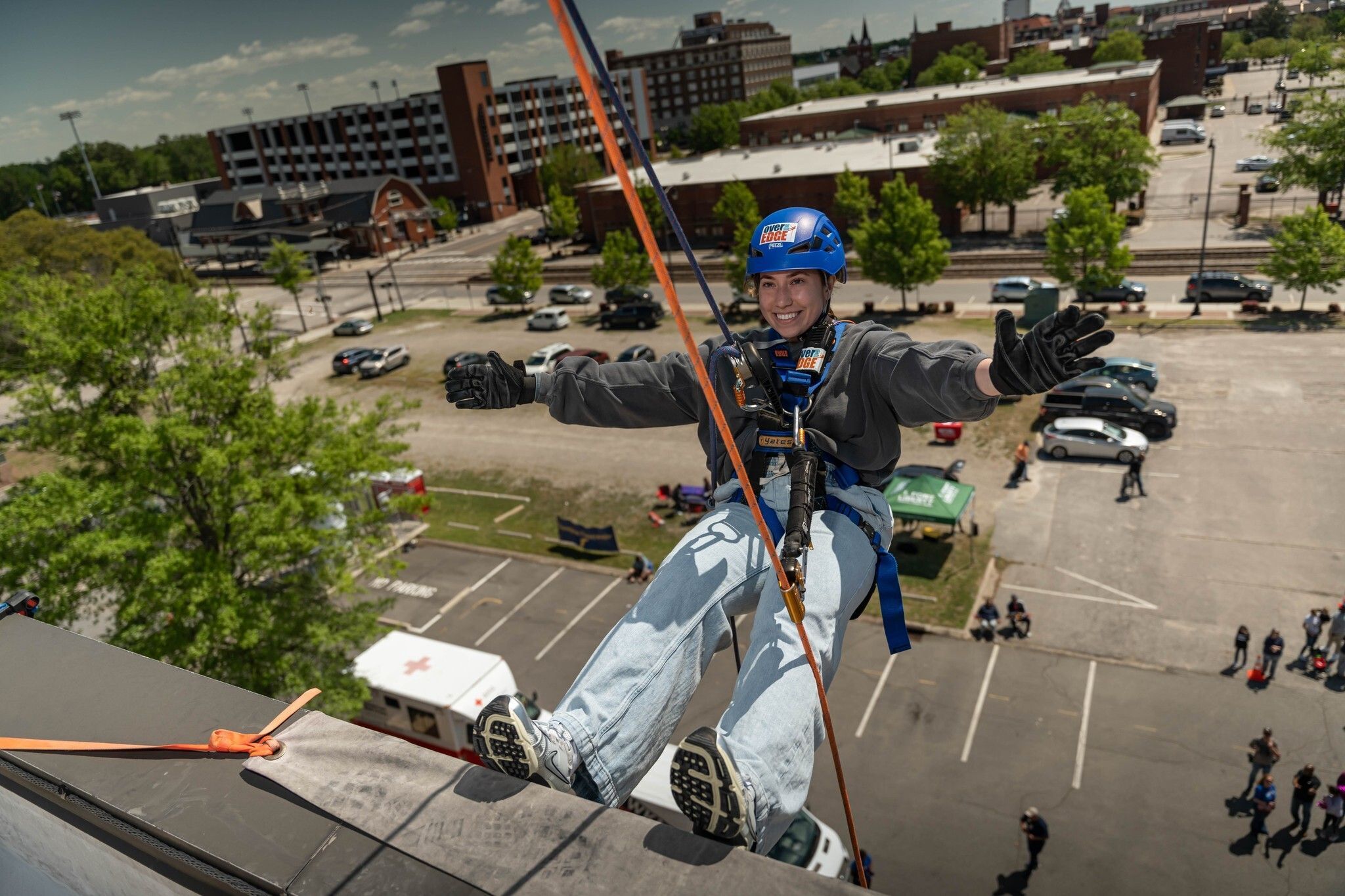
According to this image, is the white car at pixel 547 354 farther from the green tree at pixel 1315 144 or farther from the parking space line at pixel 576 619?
the green tree at pixel 1315 144

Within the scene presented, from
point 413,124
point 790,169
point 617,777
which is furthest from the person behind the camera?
point 413,124

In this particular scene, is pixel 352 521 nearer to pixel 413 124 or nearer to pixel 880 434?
pixel 880 434

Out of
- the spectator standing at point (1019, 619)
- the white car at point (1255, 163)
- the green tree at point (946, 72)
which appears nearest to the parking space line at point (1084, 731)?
the spectator standing at point (1019, 619)

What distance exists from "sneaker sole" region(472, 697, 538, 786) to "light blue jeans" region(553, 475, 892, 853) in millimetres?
327

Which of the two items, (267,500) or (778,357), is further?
(267,500)

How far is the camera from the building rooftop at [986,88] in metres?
70.9

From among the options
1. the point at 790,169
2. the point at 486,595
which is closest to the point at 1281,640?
the point at 486,595

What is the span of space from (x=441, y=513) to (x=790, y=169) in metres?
43.6

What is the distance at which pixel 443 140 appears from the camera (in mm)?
95375

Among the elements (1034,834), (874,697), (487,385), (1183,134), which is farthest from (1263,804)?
(1183,134)

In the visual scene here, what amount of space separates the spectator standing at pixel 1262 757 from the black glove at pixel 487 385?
52.9 ft

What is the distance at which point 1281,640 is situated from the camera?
17.3 m

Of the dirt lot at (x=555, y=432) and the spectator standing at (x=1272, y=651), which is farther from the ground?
the dirt lot at (x=555, y=432)

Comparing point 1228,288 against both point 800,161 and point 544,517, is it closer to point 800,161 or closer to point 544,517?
point 800,161
